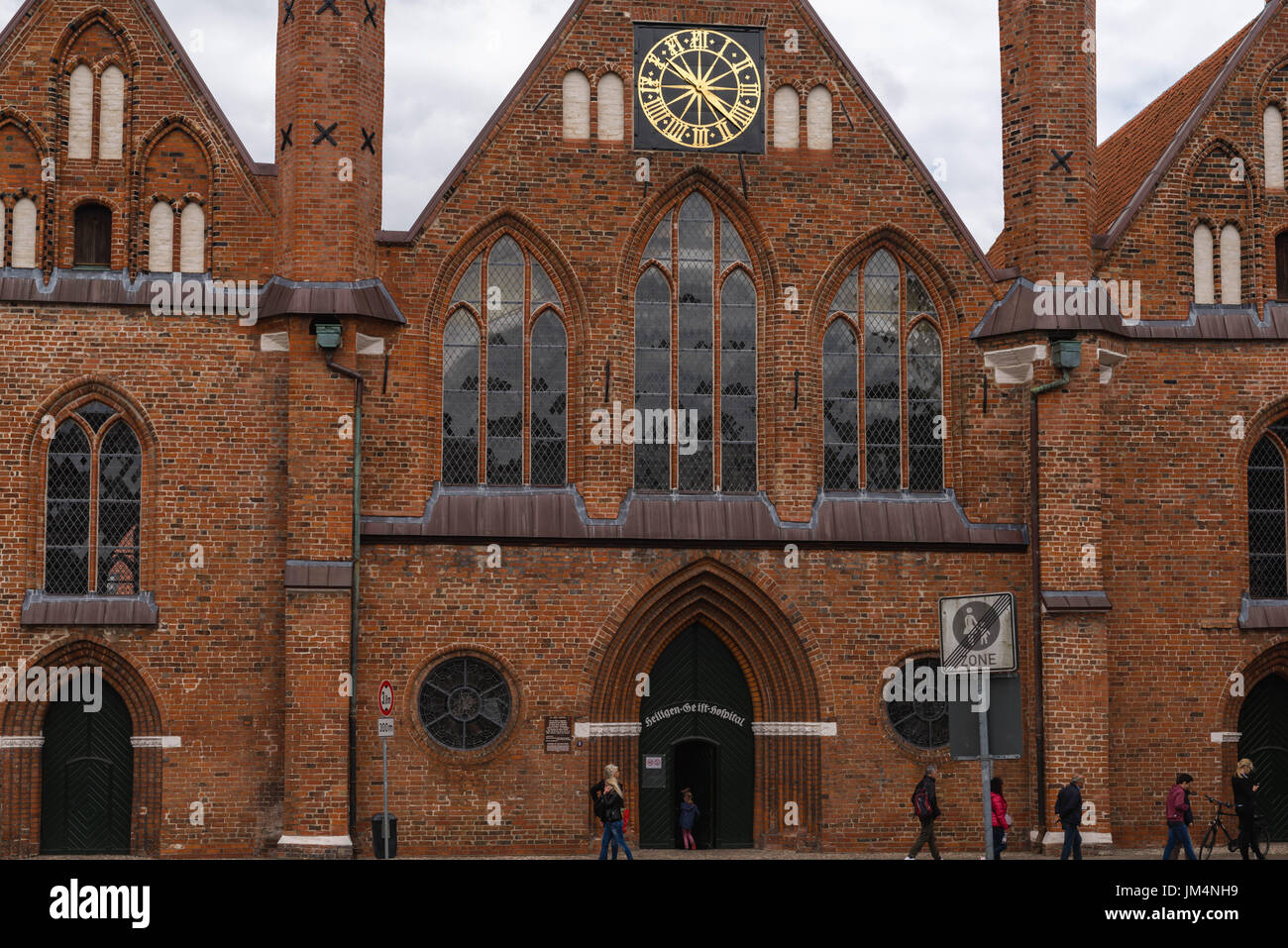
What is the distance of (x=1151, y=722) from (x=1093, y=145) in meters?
8.30

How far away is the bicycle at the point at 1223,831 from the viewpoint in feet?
72.4

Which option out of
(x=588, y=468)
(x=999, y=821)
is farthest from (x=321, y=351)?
(x=999, y=821)

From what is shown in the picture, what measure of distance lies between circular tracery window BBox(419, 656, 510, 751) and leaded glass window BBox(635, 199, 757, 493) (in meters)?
3.50

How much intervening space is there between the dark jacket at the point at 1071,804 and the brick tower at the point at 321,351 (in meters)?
9.24

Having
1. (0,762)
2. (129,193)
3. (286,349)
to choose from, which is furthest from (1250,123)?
(0,762)

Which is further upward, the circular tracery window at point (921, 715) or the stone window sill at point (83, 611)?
the stone window sill at point (83, 611)

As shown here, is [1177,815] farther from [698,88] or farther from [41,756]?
[41,756]

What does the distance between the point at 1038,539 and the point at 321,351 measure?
10225 millimetres

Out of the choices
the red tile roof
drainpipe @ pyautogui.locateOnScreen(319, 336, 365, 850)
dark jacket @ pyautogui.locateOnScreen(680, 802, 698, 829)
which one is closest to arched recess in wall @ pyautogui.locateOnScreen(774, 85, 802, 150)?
the red tile roof

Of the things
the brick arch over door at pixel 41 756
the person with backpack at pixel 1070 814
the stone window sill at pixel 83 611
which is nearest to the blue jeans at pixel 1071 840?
the person with backpack at pixel 1070 814

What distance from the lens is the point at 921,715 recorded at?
74.1 feet

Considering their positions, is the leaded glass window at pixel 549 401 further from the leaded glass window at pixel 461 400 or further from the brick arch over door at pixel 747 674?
the brick arch over door at pixel 747 674

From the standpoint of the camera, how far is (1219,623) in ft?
75.5

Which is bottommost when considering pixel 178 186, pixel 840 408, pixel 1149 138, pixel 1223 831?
pixel 1223 831
